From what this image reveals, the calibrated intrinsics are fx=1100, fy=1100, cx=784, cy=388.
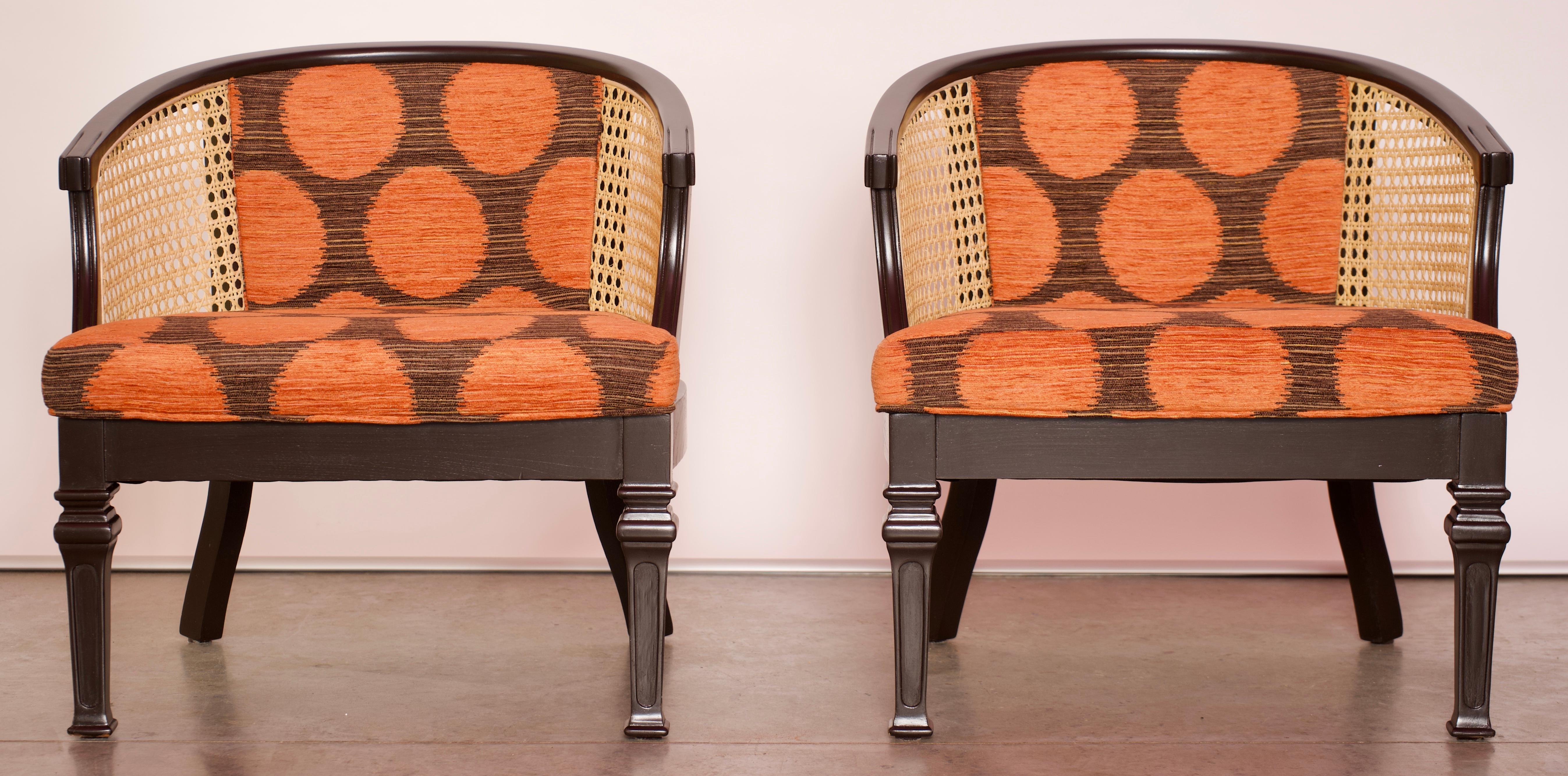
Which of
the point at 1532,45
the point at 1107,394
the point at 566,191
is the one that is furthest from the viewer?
the point at 1532,45

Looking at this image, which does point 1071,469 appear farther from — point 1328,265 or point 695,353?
point 695,353

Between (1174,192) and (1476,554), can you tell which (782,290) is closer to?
(1174,192)

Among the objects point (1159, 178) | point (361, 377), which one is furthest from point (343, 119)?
point (1159, 178)

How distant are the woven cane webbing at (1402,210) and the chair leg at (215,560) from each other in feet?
5.07

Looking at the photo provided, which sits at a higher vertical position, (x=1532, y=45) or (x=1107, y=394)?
(x=1532, y=45)

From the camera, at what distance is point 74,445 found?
1099mm

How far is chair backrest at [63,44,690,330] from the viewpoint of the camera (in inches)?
58.9

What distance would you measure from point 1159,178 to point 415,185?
1046 millimetres

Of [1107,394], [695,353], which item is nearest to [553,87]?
[695,353]

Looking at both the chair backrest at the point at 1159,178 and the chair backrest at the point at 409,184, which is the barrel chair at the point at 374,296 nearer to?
the chair backrest at the point at 409,184

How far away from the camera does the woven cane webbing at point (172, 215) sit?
53.6 inches

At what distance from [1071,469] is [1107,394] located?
0.27ft

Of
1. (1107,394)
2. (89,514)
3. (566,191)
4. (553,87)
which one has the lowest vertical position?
(89,514)

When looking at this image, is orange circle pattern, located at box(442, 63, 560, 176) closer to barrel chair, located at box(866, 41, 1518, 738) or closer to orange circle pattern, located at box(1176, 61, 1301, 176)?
barrel chair, located at box(866, 41, 1518, 738)
